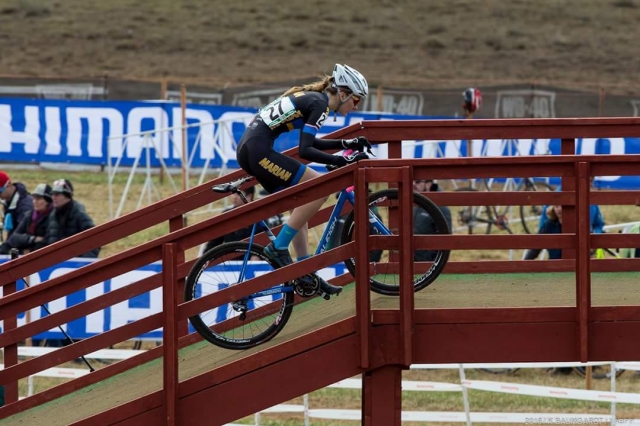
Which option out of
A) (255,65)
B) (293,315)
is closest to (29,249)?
(293,315)

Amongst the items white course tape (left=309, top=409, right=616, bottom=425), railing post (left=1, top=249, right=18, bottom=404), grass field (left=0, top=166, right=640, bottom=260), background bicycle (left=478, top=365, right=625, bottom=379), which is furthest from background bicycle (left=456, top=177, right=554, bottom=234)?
railing post (left=1, top=249, right=18, bottom=404)

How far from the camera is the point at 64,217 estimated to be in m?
14.0

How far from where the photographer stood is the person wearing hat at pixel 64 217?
45.3 feet

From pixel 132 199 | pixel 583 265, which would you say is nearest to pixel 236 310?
pixel 583 265

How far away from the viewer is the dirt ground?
37.8 meters

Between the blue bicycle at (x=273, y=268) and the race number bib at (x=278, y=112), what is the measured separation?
19.4 inches

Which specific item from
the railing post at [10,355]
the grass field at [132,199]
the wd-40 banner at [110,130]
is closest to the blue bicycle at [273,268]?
the railing post at [10,355]

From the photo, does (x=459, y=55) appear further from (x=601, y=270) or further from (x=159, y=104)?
(x=601, y=270)

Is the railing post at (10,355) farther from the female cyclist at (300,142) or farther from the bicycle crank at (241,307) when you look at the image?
the female cyclist at (300,142)

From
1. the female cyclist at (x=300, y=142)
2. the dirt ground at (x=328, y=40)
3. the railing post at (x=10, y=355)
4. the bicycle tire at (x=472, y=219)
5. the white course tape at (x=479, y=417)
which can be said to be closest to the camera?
the female cyclist at (x=300, y=142)

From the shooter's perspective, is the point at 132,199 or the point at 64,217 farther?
the point at 132,199

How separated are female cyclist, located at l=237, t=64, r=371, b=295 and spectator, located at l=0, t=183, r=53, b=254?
657 cm

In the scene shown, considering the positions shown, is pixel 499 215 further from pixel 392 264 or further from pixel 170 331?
pixel 170 331

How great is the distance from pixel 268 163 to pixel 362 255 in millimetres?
1243
